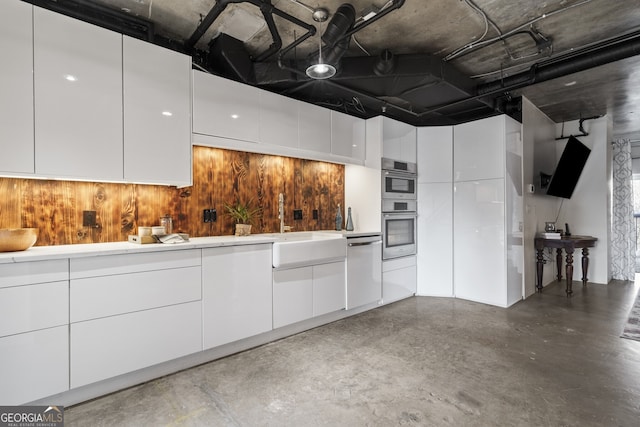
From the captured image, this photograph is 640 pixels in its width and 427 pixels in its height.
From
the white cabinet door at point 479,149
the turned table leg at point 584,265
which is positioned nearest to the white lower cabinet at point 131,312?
the white cabinet door at point 479,149

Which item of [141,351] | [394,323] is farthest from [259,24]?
[394,323]

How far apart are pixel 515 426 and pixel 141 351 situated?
2526 mm

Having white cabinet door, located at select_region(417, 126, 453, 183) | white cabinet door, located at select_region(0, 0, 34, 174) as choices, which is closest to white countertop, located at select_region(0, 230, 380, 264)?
white cabinet door, located at select_region(0, 0, 34, 174)

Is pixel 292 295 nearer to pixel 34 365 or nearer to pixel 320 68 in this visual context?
pixel 34 365

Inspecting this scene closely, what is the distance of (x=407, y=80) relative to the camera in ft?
11.0

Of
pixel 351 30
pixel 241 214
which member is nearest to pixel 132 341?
pixel 241 214

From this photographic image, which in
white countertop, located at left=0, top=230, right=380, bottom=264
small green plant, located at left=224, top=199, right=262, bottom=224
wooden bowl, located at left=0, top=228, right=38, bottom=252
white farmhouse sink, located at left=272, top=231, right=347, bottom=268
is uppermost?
small green plant, located at left=224, top=199, right=262, bottom=224

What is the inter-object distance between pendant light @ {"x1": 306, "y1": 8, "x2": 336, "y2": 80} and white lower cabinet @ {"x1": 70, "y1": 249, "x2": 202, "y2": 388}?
178 cm

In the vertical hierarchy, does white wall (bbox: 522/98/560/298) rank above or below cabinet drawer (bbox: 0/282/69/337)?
above

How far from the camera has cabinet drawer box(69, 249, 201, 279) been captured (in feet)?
6.61

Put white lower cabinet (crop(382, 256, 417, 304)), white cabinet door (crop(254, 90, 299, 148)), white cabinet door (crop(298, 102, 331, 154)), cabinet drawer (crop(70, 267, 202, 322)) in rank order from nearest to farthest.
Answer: cabinet drawer (crop(70, 267, 202, 322)), white cabinet door (crop(254, 90, 299, 148)), white cabinet door (crop(298, 102, 331, 154)), white lower cabinet (crop(382, 256, 417, 304))

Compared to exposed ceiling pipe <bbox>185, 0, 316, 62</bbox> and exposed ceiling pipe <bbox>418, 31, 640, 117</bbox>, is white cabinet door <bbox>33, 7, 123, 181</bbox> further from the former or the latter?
exposed ceiling pipe <bbox>418, 31, 640, 117</bbox>

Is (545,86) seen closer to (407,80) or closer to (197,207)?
(407,80)

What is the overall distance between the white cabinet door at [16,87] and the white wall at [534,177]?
5365 mm
